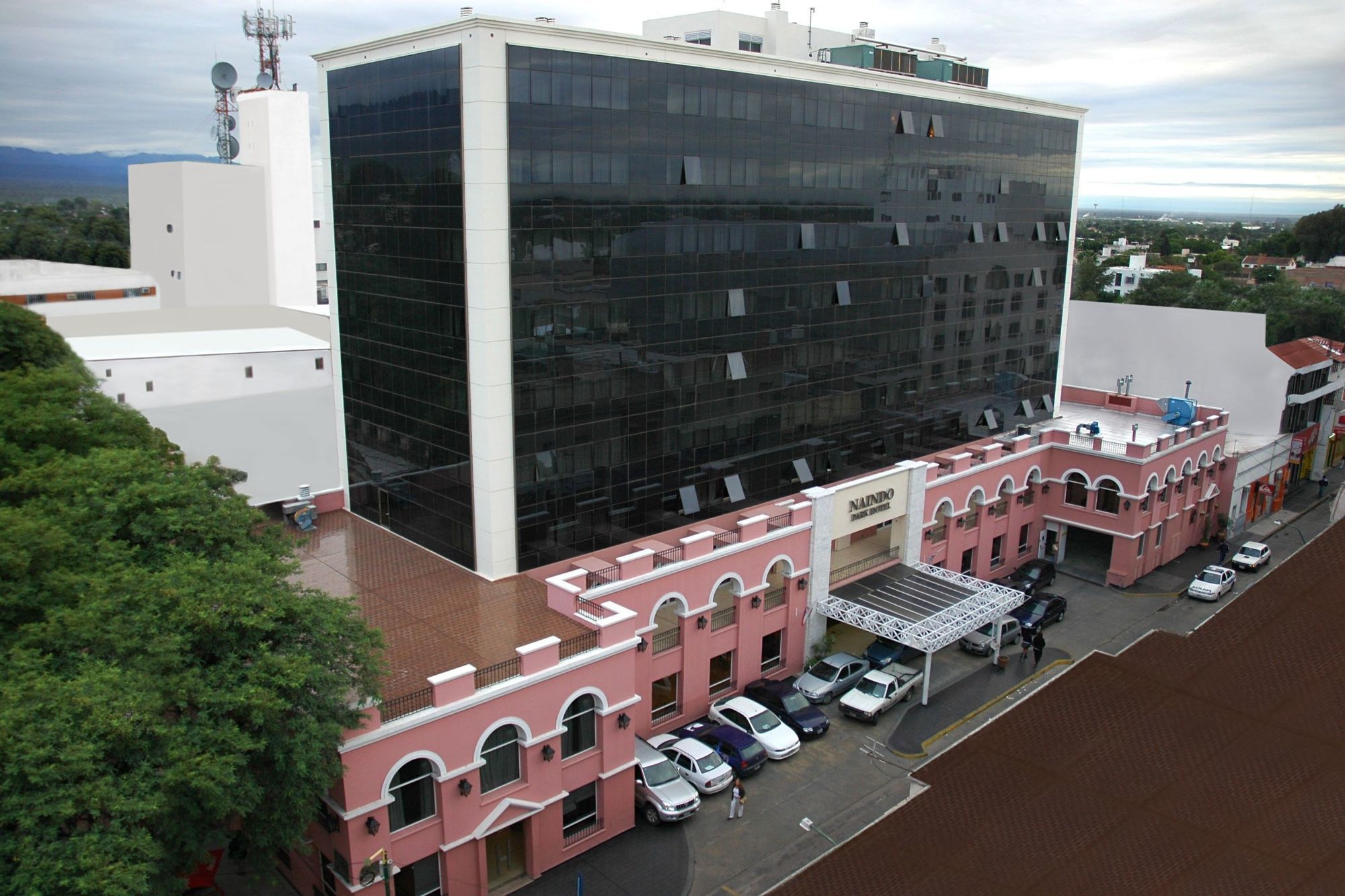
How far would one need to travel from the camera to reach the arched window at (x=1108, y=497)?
40.2 meters

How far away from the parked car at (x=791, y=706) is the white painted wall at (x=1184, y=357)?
3312 centimetres

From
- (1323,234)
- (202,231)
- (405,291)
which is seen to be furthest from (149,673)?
(1323,234)

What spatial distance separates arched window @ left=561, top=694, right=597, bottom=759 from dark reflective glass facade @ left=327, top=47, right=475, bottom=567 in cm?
583

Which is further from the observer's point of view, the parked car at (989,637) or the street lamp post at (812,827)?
the parked car at (989,637)

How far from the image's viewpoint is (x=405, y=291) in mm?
26859

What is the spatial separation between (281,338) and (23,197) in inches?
6347

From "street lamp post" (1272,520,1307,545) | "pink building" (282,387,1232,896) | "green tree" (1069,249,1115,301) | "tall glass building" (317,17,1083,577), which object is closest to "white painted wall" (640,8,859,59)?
"tall glass building" (317,17,1083,577)

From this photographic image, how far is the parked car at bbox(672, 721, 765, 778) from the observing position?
86.0ft

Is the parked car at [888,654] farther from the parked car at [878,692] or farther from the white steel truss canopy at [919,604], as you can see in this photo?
A: the white steel truss canopy at [919,604]

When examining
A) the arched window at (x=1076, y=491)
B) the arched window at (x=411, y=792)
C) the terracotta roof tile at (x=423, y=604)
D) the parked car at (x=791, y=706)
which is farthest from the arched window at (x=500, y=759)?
the arched window at (x=1076, y=491)

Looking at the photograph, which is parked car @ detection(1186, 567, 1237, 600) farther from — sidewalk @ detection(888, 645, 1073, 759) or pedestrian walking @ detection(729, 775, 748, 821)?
pedestrian walking @ detection(729, 775, 748, 821)

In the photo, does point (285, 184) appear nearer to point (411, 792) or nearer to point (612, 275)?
point (612, 275)

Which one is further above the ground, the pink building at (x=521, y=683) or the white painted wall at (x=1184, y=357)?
the white painted wall at (x=1184, y=357)

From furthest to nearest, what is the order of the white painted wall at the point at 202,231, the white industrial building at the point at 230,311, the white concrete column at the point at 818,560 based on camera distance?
the white painted wall at the point at 202,231 → the white industrial building at the point at 230,311 → the white concrete column at the point at 818,560
